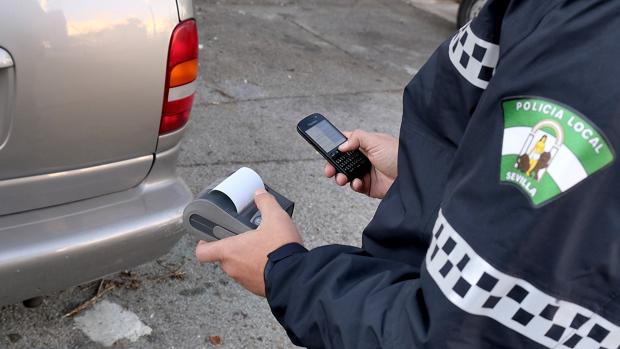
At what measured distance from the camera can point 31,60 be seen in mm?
1743

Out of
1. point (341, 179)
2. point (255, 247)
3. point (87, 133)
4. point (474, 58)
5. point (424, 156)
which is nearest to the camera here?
point (474, 58)

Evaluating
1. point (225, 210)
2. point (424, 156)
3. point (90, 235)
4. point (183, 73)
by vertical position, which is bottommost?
point (90, 235)

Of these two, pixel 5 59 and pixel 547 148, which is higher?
pixel 547 148

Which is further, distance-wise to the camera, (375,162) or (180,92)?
(180,92)

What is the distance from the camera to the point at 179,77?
212 cm

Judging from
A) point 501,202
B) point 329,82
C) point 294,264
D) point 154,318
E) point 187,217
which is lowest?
point 329,82

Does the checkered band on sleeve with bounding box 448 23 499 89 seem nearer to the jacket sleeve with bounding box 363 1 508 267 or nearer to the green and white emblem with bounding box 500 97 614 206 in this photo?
the jacket sleeve with bounding box 363 1 508 267

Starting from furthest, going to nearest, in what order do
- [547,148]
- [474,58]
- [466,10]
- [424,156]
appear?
1. [466,10]
2. [424,156]
3. [474,58]
4. [547,148]

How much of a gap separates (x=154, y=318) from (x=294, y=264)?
5.59ft

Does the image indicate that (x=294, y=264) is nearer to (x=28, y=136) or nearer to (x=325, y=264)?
(x=325, y=264)

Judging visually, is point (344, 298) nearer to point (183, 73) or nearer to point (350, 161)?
point (350, 161)

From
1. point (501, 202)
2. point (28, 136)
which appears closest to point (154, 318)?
point (28, 136)

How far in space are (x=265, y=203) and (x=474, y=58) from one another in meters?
0.52

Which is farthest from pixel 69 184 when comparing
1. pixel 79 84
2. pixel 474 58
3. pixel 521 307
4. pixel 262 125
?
pixel 262 125
